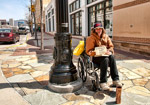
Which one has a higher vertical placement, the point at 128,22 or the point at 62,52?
the point at 128,22

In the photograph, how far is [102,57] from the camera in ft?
11.5

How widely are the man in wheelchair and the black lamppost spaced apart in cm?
53

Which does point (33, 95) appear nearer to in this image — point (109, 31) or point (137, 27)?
point (137, 27)

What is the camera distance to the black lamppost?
359 cm

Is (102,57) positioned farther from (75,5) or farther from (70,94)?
(75,5)

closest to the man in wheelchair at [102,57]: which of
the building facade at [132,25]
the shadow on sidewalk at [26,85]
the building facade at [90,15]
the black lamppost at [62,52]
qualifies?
the black lamppost at [62,52]

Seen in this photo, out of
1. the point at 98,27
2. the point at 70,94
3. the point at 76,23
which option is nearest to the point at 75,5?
the point at 76,23

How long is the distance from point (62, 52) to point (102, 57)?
95 cm

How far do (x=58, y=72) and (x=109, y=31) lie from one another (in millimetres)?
8419

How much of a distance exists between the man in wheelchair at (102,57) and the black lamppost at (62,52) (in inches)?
20.7

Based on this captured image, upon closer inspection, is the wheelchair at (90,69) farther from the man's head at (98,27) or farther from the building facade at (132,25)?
the building facade at (132,25)

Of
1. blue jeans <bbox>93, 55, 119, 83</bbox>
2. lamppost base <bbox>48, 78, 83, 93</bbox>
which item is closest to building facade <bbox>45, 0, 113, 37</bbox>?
blue jeans <bbox>93, 55, 119, 83</bbox>

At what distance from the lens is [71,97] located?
→ 3342 mm

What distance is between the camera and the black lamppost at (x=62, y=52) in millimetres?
3588
